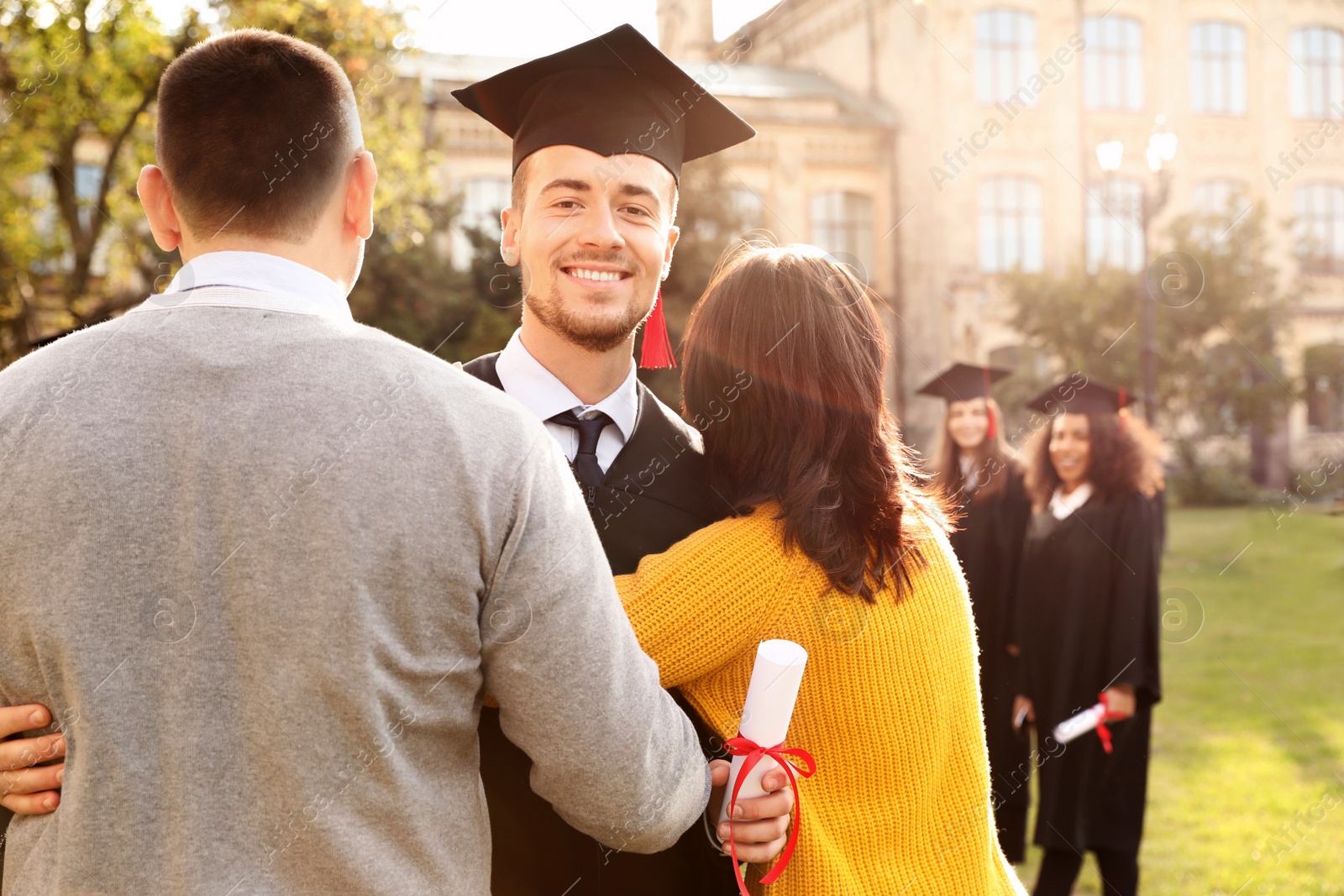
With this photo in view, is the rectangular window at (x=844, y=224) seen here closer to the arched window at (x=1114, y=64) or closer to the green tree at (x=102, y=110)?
the arched window at (x=1114, y=64)

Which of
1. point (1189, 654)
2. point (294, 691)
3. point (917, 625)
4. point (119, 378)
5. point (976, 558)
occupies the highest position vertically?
point (119, 378)

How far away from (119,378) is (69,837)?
0.56 metres

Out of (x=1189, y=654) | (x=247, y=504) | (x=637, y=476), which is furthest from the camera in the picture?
(x=1189, y=654)

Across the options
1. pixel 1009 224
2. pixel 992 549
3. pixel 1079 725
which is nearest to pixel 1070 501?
pixel 992 549

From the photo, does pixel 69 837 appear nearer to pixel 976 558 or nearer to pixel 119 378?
pixel 119 378

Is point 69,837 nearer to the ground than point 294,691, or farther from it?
nearer to the ground

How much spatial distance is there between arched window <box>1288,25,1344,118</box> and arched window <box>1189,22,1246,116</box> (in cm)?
160

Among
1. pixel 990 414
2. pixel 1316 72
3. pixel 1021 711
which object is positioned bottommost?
pixel 1021 711

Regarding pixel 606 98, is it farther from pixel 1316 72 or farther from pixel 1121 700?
pixel 1316 72

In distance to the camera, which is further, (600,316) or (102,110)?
(102,110)

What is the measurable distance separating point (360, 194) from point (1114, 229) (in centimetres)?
2619

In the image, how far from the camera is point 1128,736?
181 inches

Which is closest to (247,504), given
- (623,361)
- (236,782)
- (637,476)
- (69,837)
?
(236,782)

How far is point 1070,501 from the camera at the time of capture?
5.00 metres
